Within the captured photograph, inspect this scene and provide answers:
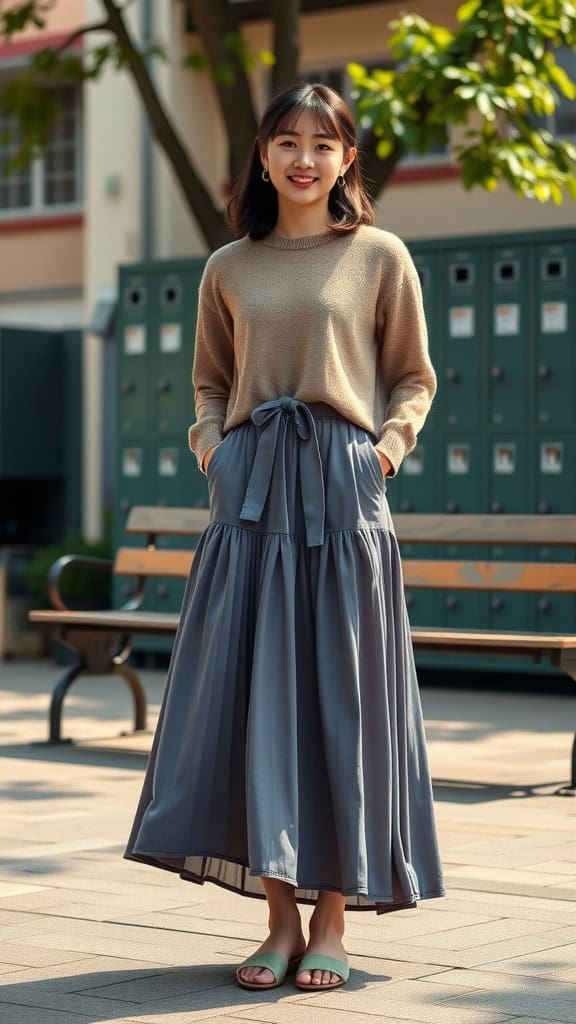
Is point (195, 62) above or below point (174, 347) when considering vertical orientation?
above

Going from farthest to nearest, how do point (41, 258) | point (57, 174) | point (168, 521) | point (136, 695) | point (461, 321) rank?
point (57, 174) → point (41, 258) → point (461, 321) → point (168, 521) → point (136, 695)

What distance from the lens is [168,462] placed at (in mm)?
13414

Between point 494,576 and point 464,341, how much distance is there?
4144mm

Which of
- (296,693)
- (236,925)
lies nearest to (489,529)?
(236,925)

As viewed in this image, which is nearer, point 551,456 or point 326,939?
point 326,939

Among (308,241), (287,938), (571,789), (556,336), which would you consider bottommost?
(571,789)

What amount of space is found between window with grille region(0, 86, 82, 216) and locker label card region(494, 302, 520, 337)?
7204 millimetres

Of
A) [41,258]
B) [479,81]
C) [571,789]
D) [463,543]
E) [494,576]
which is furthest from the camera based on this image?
[41,258]

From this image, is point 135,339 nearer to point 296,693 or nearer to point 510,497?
point 510,497

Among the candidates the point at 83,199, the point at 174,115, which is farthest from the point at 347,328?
the point at 83,199

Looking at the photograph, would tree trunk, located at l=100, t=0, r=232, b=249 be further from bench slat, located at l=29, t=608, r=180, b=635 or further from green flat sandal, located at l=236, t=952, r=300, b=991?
green flat sandal, located at l=236, t=952, r=300, b=991

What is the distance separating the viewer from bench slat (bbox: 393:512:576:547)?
8.20m

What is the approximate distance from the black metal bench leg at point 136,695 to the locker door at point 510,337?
3694 millimetres

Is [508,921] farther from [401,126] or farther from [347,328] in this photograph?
[401,126]
